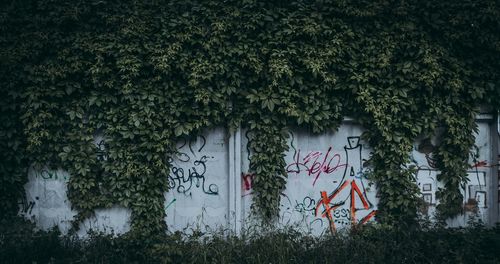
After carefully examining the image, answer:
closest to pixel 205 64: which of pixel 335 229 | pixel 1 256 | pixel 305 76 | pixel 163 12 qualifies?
pixel 163 12

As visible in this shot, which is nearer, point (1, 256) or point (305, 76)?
point (1, 256)

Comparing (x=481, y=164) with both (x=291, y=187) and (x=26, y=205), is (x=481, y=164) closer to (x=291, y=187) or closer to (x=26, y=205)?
(x=291, y=187)

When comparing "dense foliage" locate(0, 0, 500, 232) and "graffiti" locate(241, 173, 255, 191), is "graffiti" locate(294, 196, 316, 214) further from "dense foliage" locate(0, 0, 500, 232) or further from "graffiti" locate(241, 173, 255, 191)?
"graffiti" locate(241, 173, 255, 191)

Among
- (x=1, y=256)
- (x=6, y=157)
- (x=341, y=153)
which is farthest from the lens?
(x=341, y=153)

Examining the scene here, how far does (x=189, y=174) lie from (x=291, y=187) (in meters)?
1.69

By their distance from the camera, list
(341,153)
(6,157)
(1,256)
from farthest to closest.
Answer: (341,153), (6,157), (1,256)

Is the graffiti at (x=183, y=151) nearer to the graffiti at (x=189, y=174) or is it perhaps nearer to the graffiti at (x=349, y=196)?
the graffiti at (x=189, y=174)

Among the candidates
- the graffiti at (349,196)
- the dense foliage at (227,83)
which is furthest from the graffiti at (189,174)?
the graffiti at (349,196)

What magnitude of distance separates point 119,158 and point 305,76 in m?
3.23

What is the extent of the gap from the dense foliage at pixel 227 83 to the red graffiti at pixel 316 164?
0.35 meters

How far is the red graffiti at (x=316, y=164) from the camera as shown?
7.05 m

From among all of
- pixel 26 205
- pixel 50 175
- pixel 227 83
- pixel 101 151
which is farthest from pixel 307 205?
pixel 26 205

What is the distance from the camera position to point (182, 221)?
697cm

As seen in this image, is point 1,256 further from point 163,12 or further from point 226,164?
point 163,12
